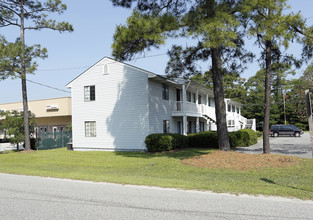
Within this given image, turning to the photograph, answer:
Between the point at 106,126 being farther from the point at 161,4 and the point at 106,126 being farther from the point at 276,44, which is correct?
the point at 276,44

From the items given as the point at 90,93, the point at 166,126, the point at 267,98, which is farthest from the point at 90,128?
the point at 267,98

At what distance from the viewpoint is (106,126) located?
75.9ft

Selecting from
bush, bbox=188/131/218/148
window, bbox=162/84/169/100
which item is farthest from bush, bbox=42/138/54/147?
bush, bbox=188/131/218/148

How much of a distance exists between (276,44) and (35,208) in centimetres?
1351

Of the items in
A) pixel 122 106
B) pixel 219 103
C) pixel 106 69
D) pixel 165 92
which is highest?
pixel 106 69

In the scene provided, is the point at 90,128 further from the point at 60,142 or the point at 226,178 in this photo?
the point at 226,178

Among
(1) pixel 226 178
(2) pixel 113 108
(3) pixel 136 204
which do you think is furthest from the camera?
(2) pixel 113 108

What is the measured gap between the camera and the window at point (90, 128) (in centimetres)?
2394

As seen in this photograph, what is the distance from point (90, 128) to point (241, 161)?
14581mm

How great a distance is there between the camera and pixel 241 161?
42.4 ft

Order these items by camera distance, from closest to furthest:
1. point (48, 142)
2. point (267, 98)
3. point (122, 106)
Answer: point (267, 98), point (122, 106), point (48, 142)

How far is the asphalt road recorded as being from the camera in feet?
17.8

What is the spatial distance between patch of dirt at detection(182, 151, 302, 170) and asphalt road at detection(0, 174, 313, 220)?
17.3 feet

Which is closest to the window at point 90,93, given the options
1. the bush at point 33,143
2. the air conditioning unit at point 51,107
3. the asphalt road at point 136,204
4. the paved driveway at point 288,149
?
the bush at point 33,143
